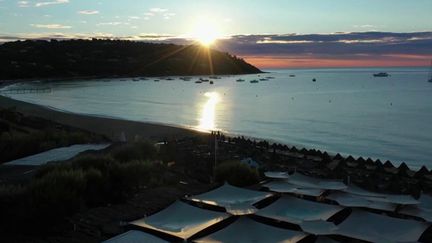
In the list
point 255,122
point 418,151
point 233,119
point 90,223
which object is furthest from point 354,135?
point 90,223

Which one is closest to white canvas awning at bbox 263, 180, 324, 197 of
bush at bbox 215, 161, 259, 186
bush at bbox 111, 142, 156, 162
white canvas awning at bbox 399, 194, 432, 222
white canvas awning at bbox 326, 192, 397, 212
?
white canvas awning at bbox 326, 192, 397, 212

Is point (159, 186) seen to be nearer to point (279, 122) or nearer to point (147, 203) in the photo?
point (147, 203)

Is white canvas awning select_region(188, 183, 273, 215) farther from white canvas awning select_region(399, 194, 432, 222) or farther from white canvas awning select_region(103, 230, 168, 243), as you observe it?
white canvas awning select_region(399, 194, 432, 222)

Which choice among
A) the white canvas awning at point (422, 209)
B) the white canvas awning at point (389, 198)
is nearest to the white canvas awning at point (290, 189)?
the white canvas awning at point (389, 198)

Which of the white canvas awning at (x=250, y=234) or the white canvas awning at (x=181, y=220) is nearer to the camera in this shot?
the white canvas awning at (x=250, y=234)

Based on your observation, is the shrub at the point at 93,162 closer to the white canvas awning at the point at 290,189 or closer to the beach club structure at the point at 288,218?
the beach club structure at the point at 288,218

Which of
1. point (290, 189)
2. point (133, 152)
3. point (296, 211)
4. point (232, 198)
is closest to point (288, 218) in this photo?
point (296, 211)
